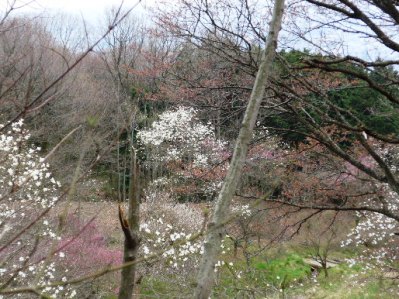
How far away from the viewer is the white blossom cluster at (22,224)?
1199 millimetres

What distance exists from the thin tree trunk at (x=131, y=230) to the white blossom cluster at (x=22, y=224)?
0.53 feet

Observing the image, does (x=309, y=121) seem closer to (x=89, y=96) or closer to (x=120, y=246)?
(x=120, y=246)

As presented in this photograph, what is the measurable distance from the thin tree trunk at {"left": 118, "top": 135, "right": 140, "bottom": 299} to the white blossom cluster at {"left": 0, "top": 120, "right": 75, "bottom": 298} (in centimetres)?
16

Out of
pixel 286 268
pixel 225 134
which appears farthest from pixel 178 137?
pixel 286 268

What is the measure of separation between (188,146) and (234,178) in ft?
52.8

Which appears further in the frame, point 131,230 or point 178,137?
point 178,137

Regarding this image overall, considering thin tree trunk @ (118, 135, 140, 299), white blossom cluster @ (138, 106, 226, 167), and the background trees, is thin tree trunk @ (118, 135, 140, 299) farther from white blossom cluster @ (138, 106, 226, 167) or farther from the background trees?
white blossom cluster @ (138, 106, 226, 167)

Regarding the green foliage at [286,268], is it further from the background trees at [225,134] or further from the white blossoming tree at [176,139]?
the white blossoming tree at [176,139]

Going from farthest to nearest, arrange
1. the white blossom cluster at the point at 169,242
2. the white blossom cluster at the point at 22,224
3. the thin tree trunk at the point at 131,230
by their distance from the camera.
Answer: the white blossom cluster at the point at 169,242, the white blossom cluster at the point at 22,224, the thin tree trunk at the point at 131,230

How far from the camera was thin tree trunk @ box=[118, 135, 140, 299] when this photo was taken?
1053 mm

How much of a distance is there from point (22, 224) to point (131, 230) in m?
6.29

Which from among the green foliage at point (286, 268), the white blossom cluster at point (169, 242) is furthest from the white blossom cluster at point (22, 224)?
the green foliage at point (286, 268)

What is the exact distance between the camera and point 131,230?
3.48ft

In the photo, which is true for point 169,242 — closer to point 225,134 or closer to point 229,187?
point 225,134
